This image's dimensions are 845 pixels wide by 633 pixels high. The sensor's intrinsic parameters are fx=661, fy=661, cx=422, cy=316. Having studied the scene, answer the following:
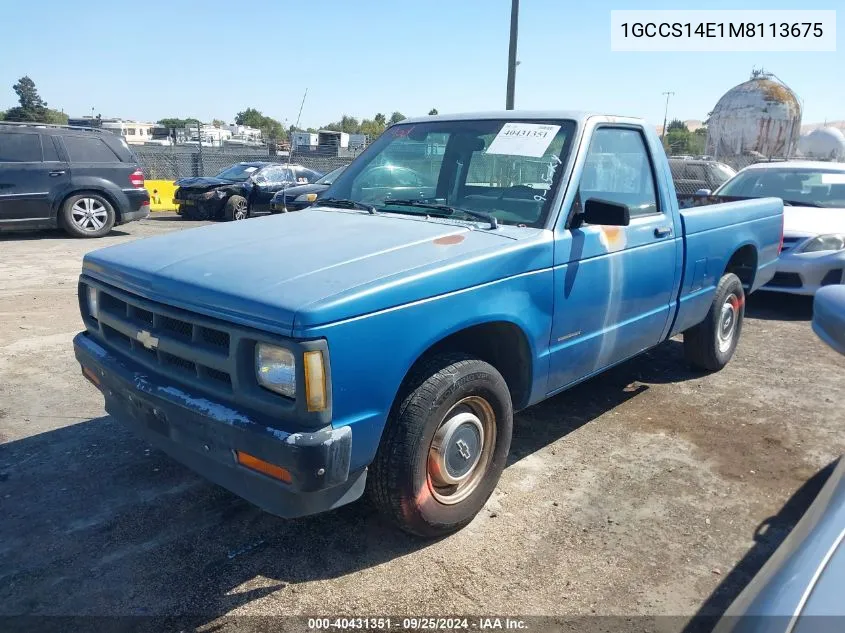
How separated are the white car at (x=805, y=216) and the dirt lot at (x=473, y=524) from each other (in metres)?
2.83

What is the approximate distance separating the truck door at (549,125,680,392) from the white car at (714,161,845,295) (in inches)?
153

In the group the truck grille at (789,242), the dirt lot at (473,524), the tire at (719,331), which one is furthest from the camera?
the truck grille at (789,242)

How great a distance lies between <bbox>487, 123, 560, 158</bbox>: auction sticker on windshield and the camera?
370cm

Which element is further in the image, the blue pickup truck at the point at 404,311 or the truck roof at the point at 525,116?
the truck roof at the point at 525,116

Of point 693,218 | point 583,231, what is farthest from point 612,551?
point 693,218

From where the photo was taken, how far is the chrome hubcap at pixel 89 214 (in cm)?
1152

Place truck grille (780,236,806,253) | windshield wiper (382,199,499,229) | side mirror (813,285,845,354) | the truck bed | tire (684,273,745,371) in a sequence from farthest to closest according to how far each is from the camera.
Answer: truck grille (780,236,806,253) → tire (684,273,745,371) → the truck bed → windshield wiper (382,199,499,229) → side mirror (813,285,845,354)

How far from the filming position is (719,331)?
5.36 meters

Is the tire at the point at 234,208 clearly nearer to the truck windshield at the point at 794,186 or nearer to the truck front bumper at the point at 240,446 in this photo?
the truck windshield at the point at 794,186

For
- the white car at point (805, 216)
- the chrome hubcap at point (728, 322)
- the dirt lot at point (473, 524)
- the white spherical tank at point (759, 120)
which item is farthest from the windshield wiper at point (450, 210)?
the white spherical tank at point (759, 120)

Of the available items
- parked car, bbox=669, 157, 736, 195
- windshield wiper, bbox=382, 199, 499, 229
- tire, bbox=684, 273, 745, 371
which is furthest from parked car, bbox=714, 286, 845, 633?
parked car, bbox=669, 157, 736, 195

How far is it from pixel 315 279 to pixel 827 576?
1.86 meters

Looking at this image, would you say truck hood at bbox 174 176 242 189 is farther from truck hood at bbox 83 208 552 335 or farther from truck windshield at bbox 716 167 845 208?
truck hood at bbox 83 208 552 335

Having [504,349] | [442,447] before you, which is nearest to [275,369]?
[442,447]
